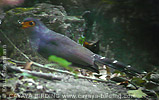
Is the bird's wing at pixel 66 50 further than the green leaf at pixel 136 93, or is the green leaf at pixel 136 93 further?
the green leaf at pixel 136 93

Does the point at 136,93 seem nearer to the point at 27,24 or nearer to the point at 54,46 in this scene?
the point at 54,46

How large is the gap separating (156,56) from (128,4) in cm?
44

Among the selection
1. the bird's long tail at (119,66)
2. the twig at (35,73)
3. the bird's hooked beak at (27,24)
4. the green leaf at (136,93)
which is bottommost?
the green leaf at (136,93)

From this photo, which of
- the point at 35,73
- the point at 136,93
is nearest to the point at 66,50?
the point at 35,73

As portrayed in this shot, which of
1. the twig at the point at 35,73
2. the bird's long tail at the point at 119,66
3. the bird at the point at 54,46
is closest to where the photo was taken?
the twig at the point at 35,73

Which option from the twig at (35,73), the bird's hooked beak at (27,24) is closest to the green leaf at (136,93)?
the twig at (35,73)

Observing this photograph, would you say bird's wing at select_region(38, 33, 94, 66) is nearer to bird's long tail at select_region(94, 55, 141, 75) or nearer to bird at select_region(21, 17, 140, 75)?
bird at select_region(21, 17, 140, 75)

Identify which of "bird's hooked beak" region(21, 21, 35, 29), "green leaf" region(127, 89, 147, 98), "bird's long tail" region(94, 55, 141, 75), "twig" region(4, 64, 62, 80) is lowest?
"green leaf" region(127, 89, 147, 98)

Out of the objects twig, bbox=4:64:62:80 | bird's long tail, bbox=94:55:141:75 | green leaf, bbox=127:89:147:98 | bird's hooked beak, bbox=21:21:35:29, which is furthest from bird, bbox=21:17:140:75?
green leaf, bbox=127:89:147:98

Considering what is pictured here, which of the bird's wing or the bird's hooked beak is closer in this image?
the bird's wing

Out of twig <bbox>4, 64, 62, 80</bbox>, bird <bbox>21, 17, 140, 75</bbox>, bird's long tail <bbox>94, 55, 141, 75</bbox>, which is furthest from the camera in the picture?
bird's long tail <bbox>94, 55, 141, 75</bbox>

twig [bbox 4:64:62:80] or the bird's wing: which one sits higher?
the bird's wing

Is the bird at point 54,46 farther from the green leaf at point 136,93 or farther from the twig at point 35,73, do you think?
the green leaf at point 136,93

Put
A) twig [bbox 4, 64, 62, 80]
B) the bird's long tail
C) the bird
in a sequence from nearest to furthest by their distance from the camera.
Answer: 1. twig [bbox 4, 64, 62, 80]
2. the bird
3. the bird's long tail
